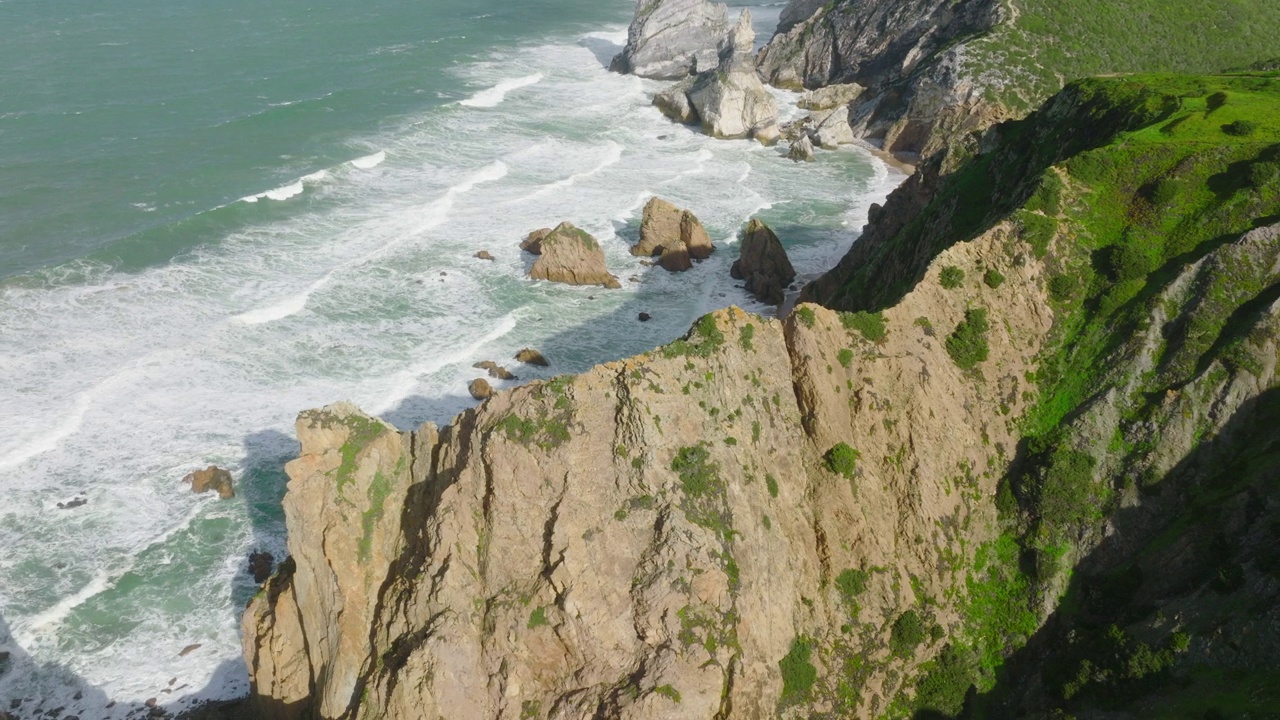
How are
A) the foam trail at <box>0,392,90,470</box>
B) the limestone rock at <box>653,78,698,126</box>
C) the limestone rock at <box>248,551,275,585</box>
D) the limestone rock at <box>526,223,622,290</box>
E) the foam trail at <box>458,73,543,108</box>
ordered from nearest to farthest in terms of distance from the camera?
the limestone rock at <box>248,551,275,585</box>
the foam trail at <box>0,392,90,470</box>
the limestone rock at <box>526,223,622,290</box>
the limestone rock at <box>653,78,698,126</box>
the foam trail at <box>458,73,543,108</box>

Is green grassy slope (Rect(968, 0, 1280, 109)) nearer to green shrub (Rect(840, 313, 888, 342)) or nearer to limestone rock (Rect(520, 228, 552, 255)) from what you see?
limestone rock (Rect(520, 228, 552, 255))

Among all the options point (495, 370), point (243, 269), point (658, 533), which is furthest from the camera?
point (243, 269)

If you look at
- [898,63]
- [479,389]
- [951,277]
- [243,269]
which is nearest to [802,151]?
[898,63]

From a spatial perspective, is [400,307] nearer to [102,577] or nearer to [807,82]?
[102,577]

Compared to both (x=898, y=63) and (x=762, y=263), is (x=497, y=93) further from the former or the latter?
(x=762, y=263)

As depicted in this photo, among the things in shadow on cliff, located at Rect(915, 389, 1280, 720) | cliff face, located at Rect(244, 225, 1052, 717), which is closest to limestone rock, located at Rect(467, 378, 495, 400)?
cliff face, located at Rect(244, 225, 1052, 717)
